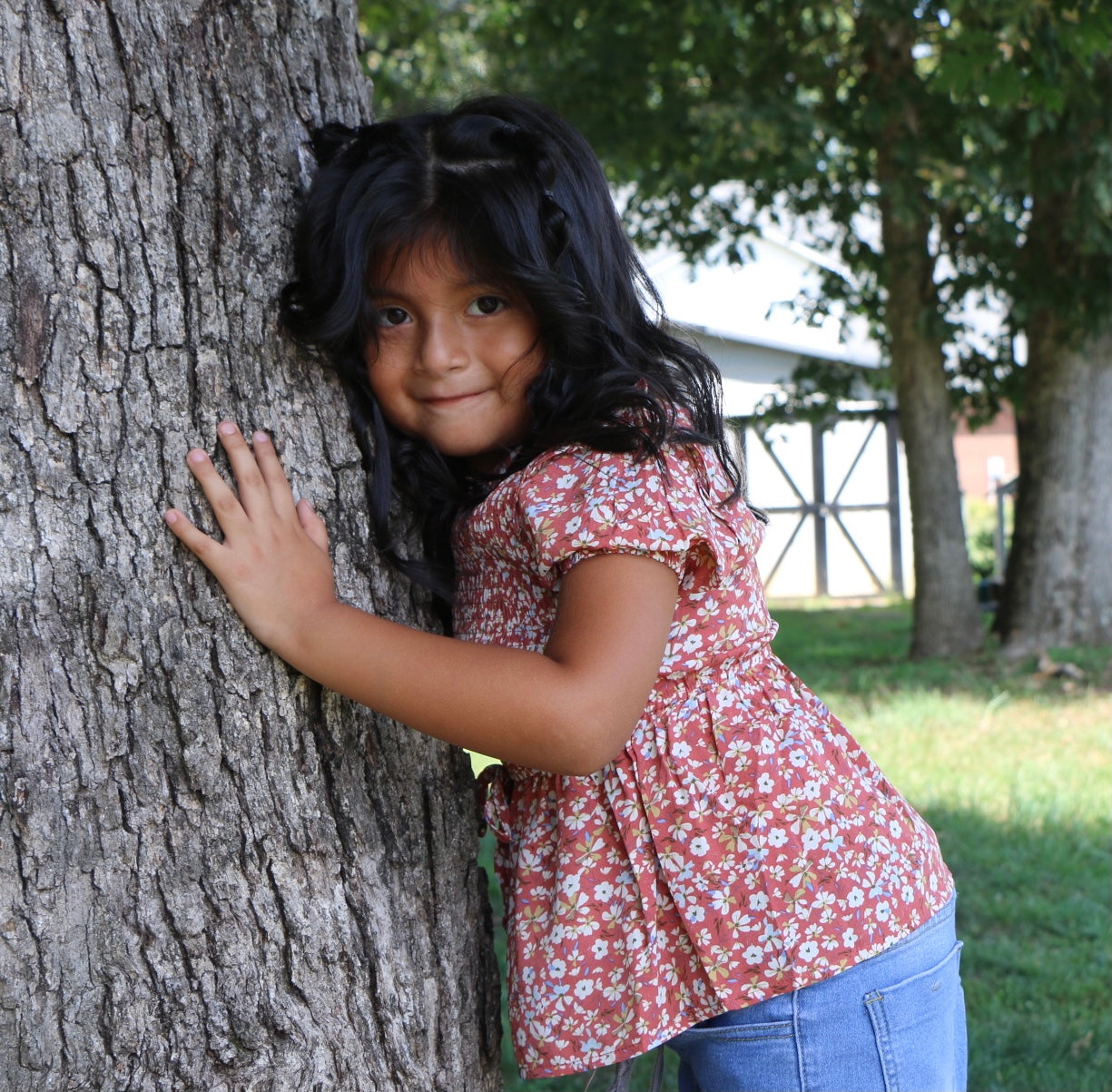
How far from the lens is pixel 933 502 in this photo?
870 centimetres

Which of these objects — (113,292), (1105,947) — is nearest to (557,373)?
(113,292)

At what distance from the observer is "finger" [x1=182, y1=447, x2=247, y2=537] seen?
1495 mm

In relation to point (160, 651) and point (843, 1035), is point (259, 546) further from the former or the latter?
point (843, 1035)

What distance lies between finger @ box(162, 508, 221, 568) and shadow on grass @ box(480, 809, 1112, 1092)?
2184 millimetres

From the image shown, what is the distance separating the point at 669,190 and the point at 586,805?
7428mm

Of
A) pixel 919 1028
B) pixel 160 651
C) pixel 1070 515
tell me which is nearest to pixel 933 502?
pixel 1070 515

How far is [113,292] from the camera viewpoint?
4.76ft

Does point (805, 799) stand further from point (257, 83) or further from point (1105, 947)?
point (1105, 947)

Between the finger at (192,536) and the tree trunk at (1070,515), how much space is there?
25.4 ft

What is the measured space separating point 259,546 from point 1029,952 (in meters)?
3.06

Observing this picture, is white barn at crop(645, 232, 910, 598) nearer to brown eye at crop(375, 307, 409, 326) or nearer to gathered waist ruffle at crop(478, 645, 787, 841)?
gathered waist ruffle at crop(478, 645, 787, 841)

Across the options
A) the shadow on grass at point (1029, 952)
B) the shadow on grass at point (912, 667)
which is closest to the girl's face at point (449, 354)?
the shadow on grass at point (1029, 952)

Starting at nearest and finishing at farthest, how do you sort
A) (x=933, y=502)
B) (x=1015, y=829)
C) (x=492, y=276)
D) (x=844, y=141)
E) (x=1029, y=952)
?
(x=492, y=276)
(x=1029, y=952)
(x=1015, y=829)
(x=844, y=141)
(x=933, y=502)

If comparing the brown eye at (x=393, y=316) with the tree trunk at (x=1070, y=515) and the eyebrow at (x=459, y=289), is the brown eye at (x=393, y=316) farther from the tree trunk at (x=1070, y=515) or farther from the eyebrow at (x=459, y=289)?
the tree trunk at (x=1070, y=515)
